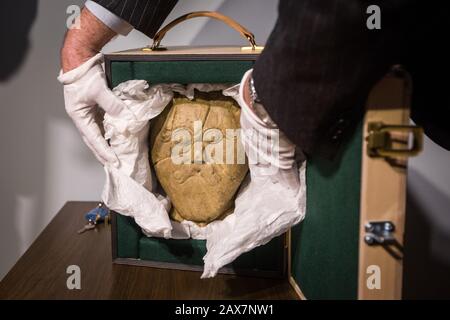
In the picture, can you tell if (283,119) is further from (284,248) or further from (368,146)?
(284,248)

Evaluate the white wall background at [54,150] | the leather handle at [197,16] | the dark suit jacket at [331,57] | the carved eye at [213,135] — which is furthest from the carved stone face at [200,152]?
the white wall background at [54,150]

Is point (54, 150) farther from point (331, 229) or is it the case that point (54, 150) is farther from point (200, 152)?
point (331, 229)

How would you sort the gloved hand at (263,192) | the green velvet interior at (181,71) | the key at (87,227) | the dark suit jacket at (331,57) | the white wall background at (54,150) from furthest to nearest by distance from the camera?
1. the white wall background at (54,150)
2. the key at (87,227)
3. the green velvet interior at (181,71)
4. the gloved hand at (263,192)
5. the dark suit jacket at (331,57)

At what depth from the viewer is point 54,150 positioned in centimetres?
117

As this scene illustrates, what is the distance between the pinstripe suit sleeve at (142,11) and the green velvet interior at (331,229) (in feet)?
1.06

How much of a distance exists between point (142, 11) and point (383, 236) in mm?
466

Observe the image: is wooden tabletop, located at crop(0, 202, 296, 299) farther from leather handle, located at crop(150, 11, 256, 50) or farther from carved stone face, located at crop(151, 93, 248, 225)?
leather handle, located at crop(150, 11, 256, 50)

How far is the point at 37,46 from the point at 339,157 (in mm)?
809

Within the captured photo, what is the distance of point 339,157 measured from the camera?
0.55 meters

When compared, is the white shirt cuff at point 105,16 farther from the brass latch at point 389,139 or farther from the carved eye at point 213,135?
the brass latch at point 389,139

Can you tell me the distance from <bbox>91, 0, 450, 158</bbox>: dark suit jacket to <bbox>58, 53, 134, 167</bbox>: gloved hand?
281 millimetres

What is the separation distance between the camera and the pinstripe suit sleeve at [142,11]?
2.35 ft

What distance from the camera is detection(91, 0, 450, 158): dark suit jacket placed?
47 cm

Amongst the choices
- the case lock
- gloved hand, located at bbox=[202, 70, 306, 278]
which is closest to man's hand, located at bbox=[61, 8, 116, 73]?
gloved hand, located at bbox=[202, 70, 306, 278]
